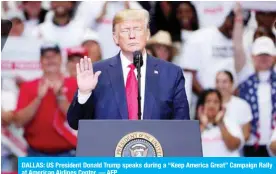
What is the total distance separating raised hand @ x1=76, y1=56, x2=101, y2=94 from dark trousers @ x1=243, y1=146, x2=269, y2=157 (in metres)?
3.29

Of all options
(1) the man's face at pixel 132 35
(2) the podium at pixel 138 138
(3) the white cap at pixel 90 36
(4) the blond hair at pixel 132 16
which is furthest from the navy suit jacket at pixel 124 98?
(3) the white cap at pixel 90 36

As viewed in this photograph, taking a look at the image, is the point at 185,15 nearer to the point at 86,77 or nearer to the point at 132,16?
the point at 132,16

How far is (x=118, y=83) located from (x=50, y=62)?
9.19 ft

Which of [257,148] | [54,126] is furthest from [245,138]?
[54,126]

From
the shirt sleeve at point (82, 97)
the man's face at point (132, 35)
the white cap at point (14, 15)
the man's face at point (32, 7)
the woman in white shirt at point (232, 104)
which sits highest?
the man's face at point (32, 7)

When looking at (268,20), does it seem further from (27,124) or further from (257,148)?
(27,124)

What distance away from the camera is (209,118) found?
7.36 metres

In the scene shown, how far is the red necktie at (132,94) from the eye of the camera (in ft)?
14.9

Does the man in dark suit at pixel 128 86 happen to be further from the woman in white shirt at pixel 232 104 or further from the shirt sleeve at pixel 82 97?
the woman in white shirt at pixel 232 104

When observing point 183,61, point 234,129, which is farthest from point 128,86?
point 234,129

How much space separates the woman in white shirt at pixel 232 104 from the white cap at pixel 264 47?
1.13 feet

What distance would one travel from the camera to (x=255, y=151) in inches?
289

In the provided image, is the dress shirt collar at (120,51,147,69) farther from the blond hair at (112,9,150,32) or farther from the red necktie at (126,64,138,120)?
the blond hair at (112,9,150,32)

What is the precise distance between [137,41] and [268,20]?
3.00 metres
